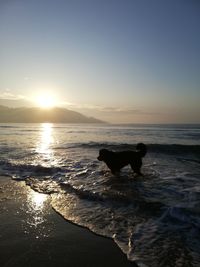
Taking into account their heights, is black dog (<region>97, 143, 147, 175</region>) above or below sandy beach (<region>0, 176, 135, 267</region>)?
above

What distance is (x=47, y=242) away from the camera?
4.31 metres

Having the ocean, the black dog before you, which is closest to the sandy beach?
the ocean

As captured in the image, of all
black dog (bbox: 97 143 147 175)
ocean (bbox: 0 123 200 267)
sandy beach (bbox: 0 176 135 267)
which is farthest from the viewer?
black dog (bbox: 97 143 147 175)

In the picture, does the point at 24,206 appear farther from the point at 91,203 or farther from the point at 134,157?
the point at 134,157

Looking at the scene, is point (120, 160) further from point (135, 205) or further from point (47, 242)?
point (47, 242)

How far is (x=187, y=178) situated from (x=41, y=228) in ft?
18.3

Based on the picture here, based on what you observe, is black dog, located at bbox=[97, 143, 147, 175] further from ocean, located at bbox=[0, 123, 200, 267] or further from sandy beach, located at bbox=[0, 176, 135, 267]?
sandy beach, located at bbox=[0, 176, 135, 267]

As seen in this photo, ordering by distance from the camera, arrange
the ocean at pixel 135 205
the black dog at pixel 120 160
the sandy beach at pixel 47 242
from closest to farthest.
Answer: the sandy beach at pixel 47 242, the ocean at pixel 135 205, the black dog at pixel 120 160

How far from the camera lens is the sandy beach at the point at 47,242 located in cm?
377

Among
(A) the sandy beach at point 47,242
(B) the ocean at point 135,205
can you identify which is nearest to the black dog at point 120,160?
(B) the ocean at point 135,205

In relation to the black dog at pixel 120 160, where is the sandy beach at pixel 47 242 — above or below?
below

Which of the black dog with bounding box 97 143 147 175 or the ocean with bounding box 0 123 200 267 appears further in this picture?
the black dog with bounding box 97 143 147 175

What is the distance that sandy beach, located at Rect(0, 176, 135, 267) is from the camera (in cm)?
377

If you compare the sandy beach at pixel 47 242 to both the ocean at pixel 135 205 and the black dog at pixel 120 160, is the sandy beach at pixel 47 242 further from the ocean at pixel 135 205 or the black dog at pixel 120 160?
the black dog at pixel 120 160
